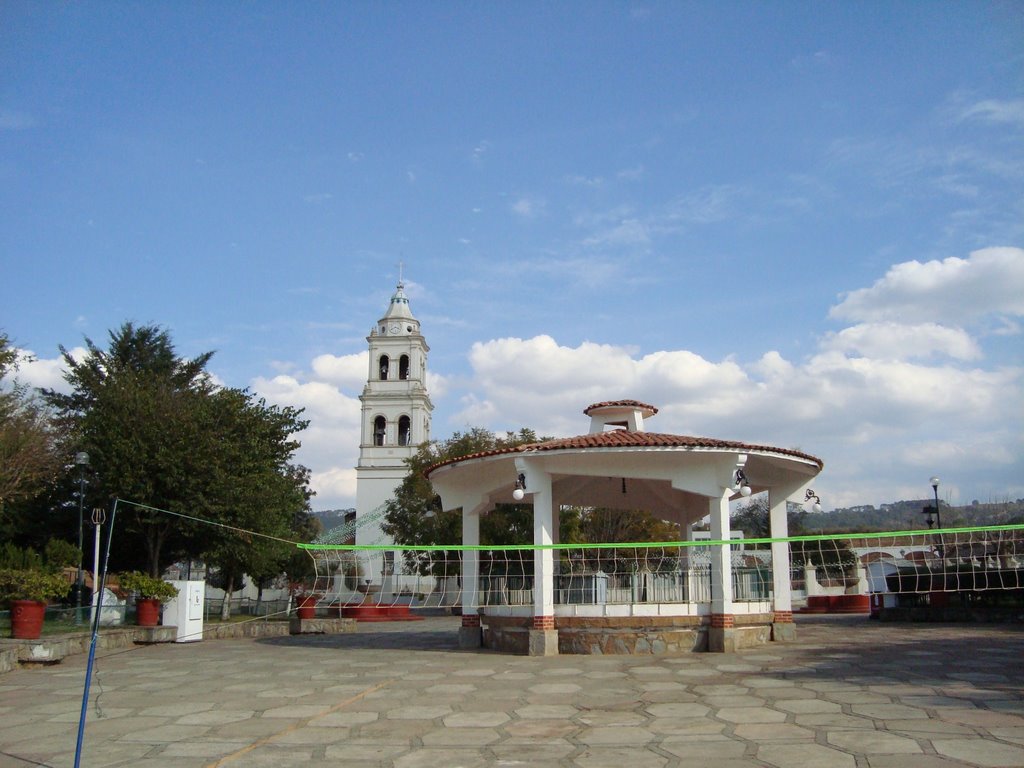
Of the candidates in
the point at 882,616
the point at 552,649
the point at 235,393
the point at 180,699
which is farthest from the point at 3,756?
the point at 882,616

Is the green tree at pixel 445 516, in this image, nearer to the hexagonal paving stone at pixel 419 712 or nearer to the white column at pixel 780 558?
the white column at pixel 780 558

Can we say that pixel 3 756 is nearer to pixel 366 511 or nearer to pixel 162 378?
pixel 162 378

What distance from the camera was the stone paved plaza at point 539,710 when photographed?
7895 millimetres

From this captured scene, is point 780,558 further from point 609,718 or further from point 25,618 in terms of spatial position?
point 25,618

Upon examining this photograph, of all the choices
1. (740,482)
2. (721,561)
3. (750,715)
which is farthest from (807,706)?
(740,482)

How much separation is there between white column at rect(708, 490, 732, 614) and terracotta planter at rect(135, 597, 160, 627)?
13.1 metres

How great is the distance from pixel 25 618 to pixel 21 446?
8.29m

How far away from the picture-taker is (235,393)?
29719 millimetres

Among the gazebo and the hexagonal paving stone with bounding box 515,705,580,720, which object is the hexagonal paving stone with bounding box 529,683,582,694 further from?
the gazebo

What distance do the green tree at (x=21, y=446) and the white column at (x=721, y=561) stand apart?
56.8 ft

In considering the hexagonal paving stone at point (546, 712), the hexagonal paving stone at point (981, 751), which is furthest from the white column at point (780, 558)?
the hexagonal paving stone at point (981, 751)

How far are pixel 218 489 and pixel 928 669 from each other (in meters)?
20.0

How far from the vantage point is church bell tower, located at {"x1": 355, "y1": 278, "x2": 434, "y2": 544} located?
6328cm

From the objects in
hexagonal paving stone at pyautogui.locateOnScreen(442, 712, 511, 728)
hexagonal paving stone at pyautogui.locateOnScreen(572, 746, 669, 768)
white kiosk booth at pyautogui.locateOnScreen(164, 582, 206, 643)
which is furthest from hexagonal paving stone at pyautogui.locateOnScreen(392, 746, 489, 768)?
white kiosk booth at pyautogui.locateOnScreen(164, 582, 206, 643)
